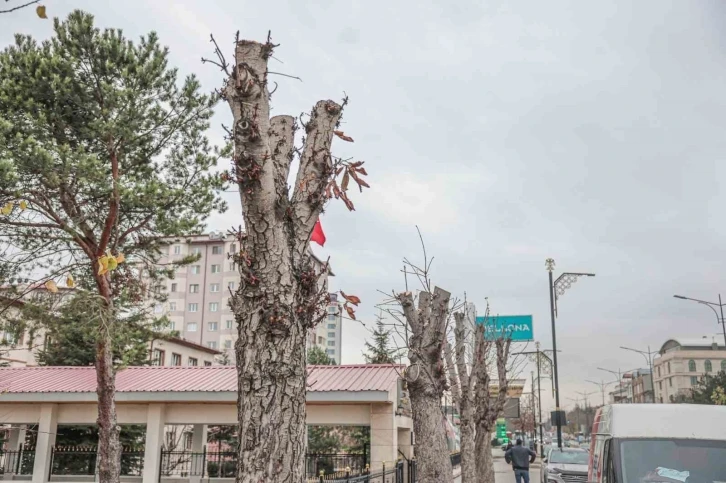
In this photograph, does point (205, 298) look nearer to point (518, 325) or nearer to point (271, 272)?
point (518, 325)

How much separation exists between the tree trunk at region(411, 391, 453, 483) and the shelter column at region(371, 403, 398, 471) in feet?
33.2

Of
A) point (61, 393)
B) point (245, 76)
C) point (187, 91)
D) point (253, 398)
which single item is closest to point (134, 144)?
point (187, 91)

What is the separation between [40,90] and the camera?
51.6 ft

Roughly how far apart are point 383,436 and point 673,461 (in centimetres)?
1311

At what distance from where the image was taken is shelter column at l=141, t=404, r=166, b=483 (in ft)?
73.2

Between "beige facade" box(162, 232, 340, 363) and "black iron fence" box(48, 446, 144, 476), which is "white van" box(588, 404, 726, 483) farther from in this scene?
"beige facade" box(162, 232, 340, 363)

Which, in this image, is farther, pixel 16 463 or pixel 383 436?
pixel 16 463

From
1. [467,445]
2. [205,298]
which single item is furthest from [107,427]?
[205,298]

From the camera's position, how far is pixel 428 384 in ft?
36.0

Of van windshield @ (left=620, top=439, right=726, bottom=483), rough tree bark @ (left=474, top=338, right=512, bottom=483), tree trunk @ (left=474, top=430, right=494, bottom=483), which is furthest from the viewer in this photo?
tree trunk @ (left=474, top=430, right=494, bottom=483)

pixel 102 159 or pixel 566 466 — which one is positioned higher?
pixel 102 159

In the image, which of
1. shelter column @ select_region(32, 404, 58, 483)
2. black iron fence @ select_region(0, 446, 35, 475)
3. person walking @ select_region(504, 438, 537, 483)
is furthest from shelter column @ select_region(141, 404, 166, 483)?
person walking @ select_region(504, 438, 537, 483)

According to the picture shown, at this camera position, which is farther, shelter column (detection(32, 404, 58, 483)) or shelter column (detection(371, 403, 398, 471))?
shelter column (detection(32, 404, 58, 483))

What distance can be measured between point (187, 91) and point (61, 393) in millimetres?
11959
